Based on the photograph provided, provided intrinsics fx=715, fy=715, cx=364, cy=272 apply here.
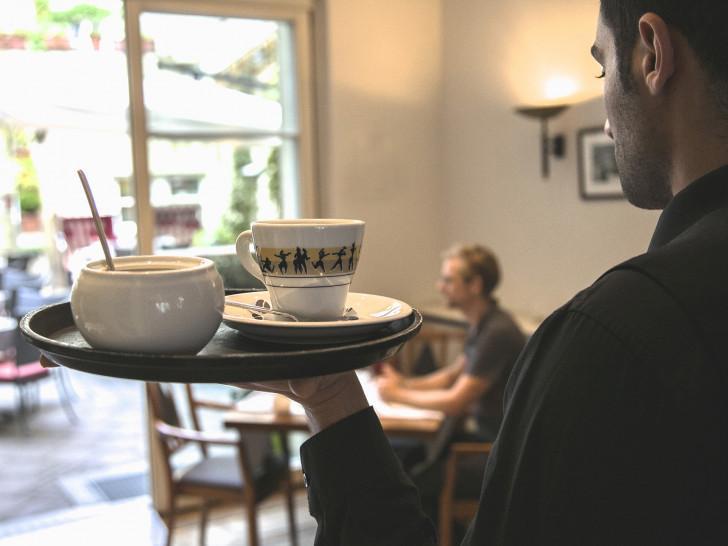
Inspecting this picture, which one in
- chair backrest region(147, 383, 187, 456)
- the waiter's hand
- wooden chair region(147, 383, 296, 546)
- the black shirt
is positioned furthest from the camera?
chair backrest region(147, 383, 187, 456)

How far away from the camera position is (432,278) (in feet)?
14.4

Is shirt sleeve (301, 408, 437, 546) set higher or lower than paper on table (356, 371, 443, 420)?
higher

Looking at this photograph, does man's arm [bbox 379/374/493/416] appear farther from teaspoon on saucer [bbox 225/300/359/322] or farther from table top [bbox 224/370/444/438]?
teaspoon on saucer [bbox 225/300/359/322]

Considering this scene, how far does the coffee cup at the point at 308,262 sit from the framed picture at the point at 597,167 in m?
2.64

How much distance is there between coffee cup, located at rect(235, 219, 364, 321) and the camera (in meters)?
0.79

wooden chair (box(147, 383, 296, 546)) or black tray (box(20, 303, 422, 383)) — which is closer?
black tray (box(20, 303, 422, 383))

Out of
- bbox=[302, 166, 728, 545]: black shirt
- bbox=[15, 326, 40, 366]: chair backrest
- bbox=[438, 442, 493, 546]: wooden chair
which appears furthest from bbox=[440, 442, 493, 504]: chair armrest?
bbox=[15, 326, 40, 366]: chair backrest

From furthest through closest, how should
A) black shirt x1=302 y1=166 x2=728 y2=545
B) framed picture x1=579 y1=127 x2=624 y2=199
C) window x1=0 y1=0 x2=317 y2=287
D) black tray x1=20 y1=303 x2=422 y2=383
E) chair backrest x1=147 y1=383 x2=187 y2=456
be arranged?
window x1=0 y1=0 x2=317 y2=287
framed picture x1=579 y1=127 x2=624 y2=199
chair backrest x1=147 y1=383 x2=187 y2=456
black tray x1=20 y1=303 x2=422 y2=383
black shirt x1=302 y1=166 x2=728 y2=545

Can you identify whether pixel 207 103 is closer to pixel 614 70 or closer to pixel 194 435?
pixel 194 435

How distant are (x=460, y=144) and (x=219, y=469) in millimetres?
2294

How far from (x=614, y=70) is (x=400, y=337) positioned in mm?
328

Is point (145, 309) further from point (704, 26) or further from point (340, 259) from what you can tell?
point (704, 26)

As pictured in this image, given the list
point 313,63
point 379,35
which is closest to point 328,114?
point 313,63

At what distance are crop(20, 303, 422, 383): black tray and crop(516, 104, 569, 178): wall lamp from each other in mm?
2904
